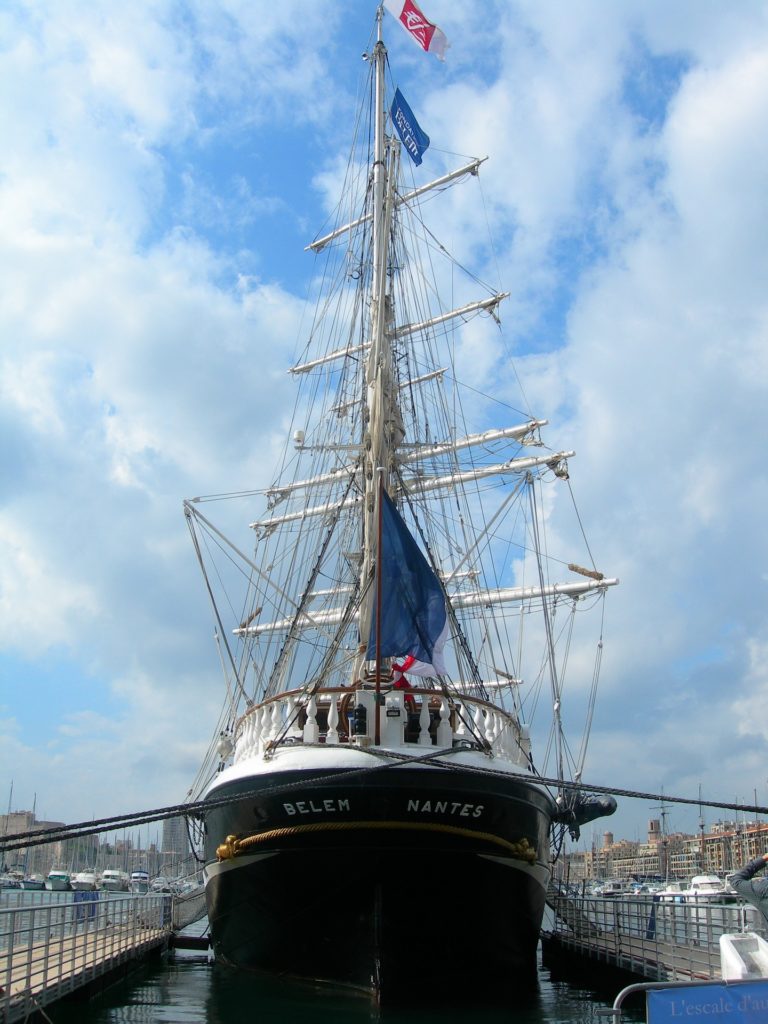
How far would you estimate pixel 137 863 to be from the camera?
5369 inches

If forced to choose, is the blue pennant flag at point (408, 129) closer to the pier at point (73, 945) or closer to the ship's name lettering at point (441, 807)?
the ship's name lettering at point (441, 807)

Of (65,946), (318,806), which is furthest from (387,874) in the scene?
(65,946)

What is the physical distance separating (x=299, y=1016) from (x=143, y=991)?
6.43 meters

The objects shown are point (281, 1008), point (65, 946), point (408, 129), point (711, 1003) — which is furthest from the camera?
point (408, 129)

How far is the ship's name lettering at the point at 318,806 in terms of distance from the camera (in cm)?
1469

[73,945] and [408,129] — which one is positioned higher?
[408,129]

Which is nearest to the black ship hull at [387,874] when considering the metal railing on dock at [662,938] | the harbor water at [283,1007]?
the harbor water at [283,1007]

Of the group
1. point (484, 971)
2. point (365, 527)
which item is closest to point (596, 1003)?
point (484, 971)

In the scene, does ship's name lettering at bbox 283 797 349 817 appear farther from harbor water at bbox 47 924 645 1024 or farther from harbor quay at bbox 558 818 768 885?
harbor quay at bbox 558 818 768 885

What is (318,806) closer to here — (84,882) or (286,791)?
(286,791)

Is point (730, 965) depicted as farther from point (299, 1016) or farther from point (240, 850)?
point (240, 850)

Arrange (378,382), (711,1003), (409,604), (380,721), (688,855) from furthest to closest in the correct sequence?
1. (688,855)
2. (378,382)
3. (409,604)
4. (380,721)
5. (711,1003)

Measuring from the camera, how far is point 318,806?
14.8 m

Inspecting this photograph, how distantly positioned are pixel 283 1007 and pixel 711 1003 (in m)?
9.34
